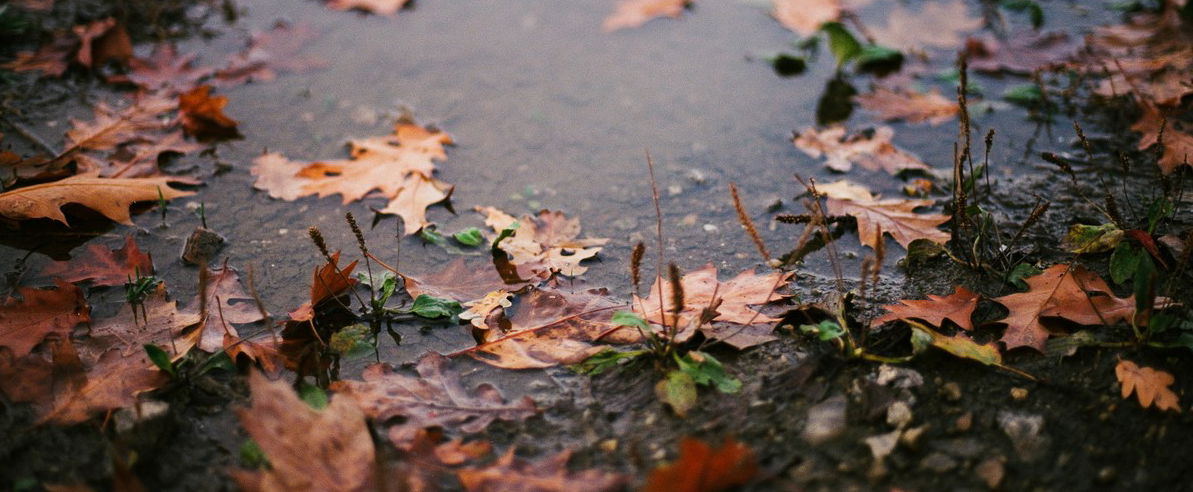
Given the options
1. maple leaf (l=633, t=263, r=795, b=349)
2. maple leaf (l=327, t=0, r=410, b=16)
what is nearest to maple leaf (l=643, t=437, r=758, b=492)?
maple leaf (l=633, t=263, r=795, b=349)

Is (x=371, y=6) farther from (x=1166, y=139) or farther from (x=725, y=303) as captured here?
(x=1166, y=139)

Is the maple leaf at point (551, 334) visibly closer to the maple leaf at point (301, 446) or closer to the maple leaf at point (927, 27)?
the maple leaf at point (301, 446)

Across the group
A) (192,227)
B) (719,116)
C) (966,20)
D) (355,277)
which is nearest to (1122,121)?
(966,20)

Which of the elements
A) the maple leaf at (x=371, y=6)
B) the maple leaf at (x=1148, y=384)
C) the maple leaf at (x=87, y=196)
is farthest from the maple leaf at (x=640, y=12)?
the maple leaf at (x=1148, y=384)

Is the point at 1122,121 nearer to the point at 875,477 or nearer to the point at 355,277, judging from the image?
the point at 875,477

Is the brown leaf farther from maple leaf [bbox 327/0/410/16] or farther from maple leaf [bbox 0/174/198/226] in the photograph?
maple leaf [bbox 327/0/410/16]
